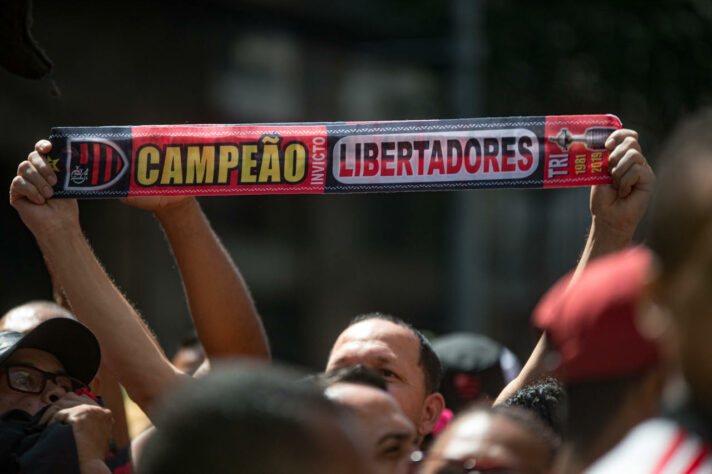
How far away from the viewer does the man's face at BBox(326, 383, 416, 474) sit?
2057mm

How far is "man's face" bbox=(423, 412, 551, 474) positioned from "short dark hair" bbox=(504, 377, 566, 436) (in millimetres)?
729

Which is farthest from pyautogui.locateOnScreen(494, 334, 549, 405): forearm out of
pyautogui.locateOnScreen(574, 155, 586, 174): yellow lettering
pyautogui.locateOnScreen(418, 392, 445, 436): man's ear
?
pyautogui.locateOnScreen(574, 155, 586, 174): yellow lettering

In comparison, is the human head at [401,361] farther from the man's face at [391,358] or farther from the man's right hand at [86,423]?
the man's right hand at [86,423]

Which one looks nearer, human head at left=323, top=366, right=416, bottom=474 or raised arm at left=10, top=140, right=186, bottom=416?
human head at left=323, top=366, right=416, bottom=474

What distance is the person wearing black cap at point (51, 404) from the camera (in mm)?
2355

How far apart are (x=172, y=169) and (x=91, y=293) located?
462 mm

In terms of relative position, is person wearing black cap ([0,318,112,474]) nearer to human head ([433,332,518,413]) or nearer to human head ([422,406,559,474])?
human head ([422,406,559,474])

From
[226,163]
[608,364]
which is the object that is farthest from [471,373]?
[608,364]

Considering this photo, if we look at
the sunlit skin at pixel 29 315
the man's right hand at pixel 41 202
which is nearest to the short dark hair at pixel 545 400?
the man's right hand at pixel 41 202

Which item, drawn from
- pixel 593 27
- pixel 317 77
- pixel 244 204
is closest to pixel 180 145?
pixel 593 27

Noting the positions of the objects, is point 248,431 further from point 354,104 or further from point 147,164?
point 354,104

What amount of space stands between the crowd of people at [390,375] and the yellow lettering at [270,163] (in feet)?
1.27

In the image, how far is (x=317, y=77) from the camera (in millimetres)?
19188

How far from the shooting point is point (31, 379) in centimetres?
268
